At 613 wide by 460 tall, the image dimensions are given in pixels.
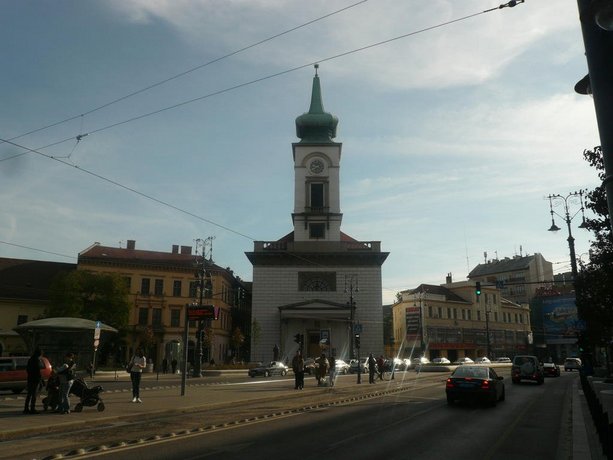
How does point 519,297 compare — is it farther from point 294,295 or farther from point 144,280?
point 144,280

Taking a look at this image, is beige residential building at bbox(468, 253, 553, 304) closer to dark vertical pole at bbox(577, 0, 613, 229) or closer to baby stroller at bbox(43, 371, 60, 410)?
baby stroller at bbox(43, 371, 60, 410)

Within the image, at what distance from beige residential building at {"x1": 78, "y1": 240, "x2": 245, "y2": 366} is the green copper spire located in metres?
20.9

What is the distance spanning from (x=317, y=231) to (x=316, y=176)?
23.0ft

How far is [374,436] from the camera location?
11375 mm

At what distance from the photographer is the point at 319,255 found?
200 feet

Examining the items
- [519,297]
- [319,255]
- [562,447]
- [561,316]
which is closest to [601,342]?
[562,447]

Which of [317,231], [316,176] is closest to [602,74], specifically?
[317,231]

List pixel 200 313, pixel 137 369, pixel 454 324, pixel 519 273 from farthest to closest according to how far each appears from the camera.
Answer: pixel 519 273 → pixel 454 324 → pixel 200 313 → pixel 137 369

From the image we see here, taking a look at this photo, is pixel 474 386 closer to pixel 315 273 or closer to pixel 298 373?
pixel 298 373

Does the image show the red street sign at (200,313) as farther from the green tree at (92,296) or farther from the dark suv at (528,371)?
the green tree at (92,296)

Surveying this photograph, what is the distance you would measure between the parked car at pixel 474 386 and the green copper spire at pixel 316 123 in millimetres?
51194

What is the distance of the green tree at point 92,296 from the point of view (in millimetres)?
48969

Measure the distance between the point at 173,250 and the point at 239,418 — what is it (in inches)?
2250

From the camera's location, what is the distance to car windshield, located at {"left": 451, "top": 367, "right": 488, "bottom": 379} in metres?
18.1
